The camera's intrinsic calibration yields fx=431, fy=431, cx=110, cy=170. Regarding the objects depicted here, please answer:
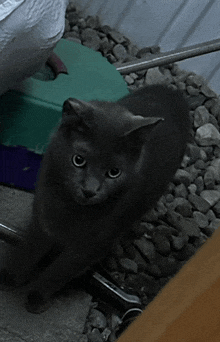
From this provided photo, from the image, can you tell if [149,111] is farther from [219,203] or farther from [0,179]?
[219,203]

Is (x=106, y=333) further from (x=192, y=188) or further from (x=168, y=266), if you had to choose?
(x=192, y=188)

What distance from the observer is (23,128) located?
1.11 m

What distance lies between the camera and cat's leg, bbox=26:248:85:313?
977 millimetres

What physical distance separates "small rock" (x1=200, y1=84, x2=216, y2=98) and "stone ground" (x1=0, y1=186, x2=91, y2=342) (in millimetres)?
998

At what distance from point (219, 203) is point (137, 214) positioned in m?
0.53

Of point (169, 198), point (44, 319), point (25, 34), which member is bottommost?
point (44, 319)

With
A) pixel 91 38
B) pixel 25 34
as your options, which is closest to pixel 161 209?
pixel 25 34

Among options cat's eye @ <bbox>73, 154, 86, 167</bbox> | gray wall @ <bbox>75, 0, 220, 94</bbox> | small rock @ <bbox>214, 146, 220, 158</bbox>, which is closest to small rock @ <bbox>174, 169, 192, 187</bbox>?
small rock @ <bbox>214, 146, 220, 158</bbox>

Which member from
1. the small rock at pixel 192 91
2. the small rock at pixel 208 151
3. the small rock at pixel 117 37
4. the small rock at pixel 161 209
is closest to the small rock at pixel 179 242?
the small rock at pixel 161 209

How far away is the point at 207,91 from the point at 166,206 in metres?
0.62

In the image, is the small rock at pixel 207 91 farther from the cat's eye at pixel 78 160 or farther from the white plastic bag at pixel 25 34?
the cat's eye at pixel 78 160

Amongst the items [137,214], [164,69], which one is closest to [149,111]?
[137,214]

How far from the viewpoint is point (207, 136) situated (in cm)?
160

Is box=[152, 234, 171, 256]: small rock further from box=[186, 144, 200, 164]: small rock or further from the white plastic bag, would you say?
the white plastic bag
